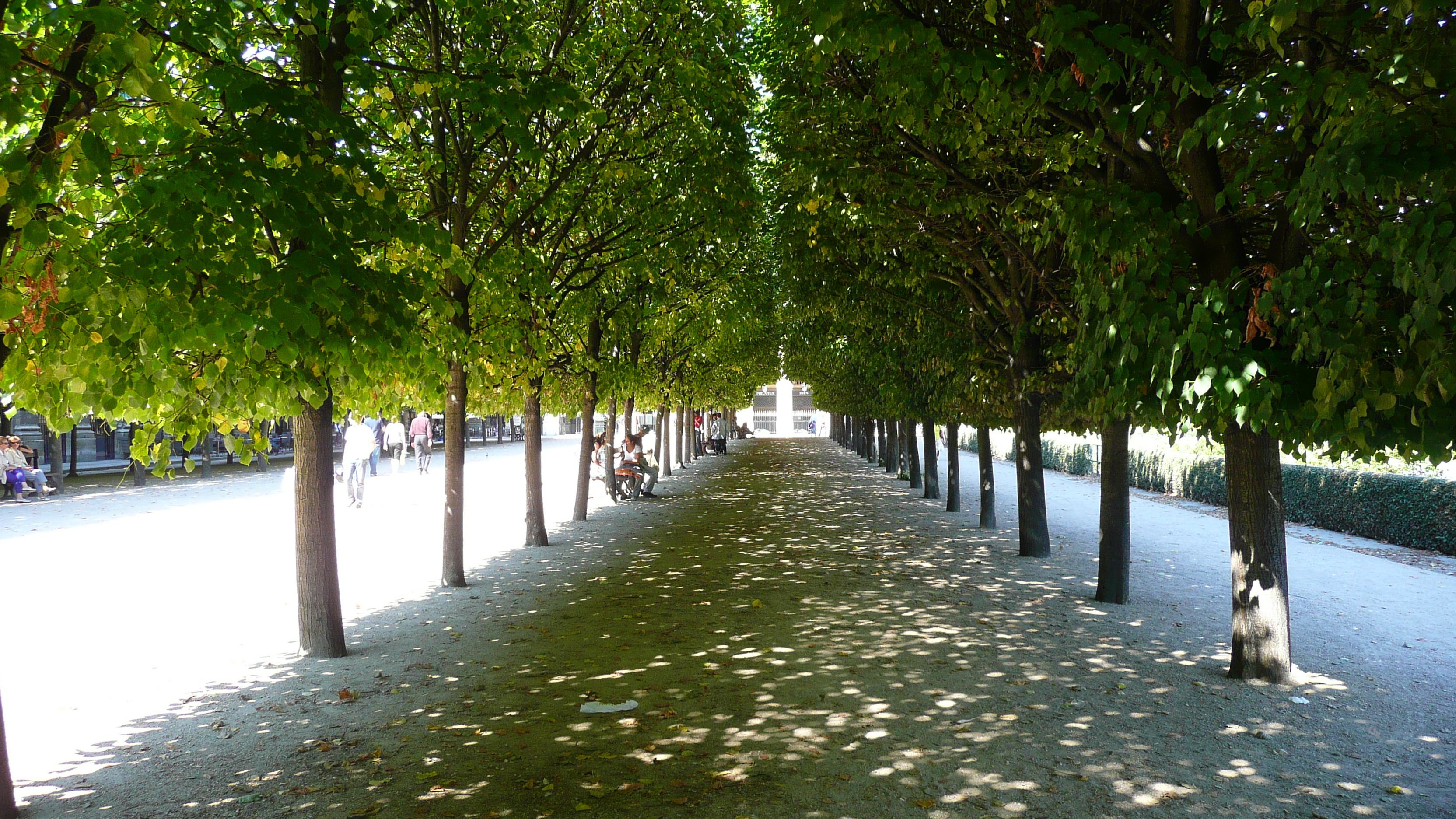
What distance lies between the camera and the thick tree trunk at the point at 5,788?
158 inches

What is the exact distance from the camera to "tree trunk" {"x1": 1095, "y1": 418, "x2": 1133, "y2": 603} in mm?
9000

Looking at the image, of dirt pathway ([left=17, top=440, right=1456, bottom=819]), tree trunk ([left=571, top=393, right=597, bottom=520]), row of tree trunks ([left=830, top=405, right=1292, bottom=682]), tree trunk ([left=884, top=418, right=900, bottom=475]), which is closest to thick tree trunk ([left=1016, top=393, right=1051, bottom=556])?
row of tree trunks ([left=830, top=405, right=1292, bottom=682])

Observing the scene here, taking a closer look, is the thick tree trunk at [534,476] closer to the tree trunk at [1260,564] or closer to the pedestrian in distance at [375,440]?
the pedestrian in distance at [375,440]

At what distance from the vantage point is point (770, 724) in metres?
5.34

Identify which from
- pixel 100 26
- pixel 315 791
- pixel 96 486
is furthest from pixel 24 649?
pixel 96 486

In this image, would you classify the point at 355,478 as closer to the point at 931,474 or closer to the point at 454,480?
the point at 454,480

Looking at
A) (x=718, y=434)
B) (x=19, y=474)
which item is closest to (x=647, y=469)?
(x=19, y=474)

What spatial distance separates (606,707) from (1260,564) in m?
4.68

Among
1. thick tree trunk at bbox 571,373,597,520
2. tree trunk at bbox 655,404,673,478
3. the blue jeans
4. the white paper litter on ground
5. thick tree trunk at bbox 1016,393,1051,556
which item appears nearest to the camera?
the white paper litter on ground

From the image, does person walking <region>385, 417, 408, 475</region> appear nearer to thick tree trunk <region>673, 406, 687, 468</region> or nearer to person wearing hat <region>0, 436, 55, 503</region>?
thick tree trunk <region>673, 406, 687, 468</region>

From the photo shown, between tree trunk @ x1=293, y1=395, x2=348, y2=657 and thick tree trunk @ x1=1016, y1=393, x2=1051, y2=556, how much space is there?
27.7 ft

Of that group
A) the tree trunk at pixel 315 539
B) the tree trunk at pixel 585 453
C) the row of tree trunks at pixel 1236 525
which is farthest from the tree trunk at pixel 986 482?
the tree trunk at pixel 315 539

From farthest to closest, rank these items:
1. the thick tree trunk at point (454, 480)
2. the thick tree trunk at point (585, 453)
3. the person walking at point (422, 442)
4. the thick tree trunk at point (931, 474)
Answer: the person walking at point (422, 442) → the thick tree trunk at point (931, 474) → the thick tree trunk at point (585, 453) → the thick tree trunk at point (454, 480)

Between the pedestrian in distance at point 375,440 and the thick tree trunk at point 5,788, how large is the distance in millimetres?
13407
